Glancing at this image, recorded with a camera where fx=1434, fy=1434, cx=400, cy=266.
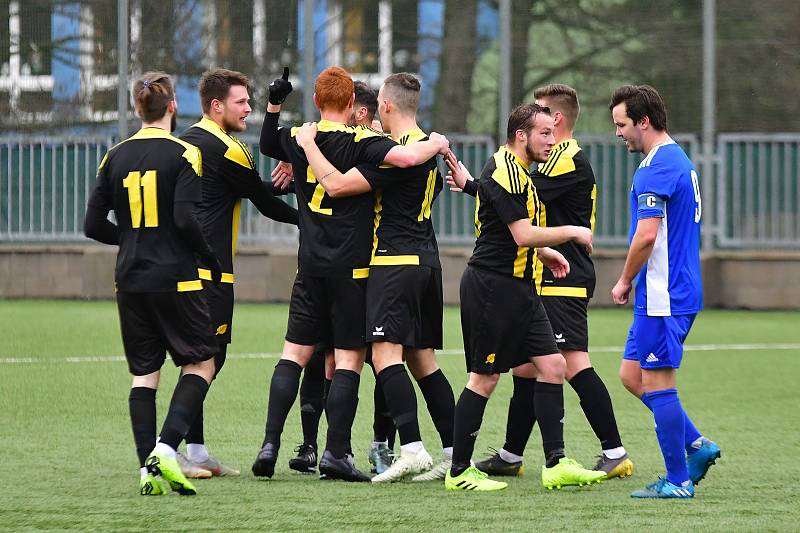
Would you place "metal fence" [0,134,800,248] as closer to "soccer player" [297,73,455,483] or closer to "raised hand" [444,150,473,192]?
"raised hand" [444,150,473,192]

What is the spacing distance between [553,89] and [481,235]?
1.08 meters

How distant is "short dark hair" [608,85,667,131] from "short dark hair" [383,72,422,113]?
114 cm

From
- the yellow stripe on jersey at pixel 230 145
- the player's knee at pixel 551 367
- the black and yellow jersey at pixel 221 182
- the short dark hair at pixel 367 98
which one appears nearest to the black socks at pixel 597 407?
the player's knee at pixel 551 367

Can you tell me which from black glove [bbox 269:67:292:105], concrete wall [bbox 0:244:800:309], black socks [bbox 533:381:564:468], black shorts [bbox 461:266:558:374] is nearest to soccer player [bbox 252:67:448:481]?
black glove [bbox 269:67:292:105]

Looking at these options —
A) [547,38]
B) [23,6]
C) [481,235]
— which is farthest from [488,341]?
[23,6]

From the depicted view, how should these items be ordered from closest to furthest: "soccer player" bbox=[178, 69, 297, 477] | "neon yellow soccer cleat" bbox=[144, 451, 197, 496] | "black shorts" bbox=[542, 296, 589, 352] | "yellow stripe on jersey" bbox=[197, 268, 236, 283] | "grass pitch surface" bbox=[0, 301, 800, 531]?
"grass pitch surface" bbox=[0, 301, 800, 531], "neon yellow soccer cleat" bbox=[144, 451, 197, 496], "yellow stripe on jersey" bbox=[197, 268, 236, 283], "soccer player" bbox=[178, 69, 297, 477], "black shorts" bbox=[542, 296, 589, 352]

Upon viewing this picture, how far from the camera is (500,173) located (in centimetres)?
656

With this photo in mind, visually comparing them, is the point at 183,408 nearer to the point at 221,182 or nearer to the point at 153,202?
the point at 153,202

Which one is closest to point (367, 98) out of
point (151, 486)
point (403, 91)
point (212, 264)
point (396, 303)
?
point (403, 91)

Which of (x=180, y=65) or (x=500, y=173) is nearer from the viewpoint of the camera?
(x=500, y=173)

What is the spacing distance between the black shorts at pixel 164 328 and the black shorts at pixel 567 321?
1.73 metres

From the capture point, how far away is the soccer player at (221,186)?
7086 mm

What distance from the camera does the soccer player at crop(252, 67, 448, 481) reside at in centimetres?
678

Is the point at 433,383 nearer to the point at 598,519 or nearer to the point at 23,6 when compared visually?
the point at 598,519
